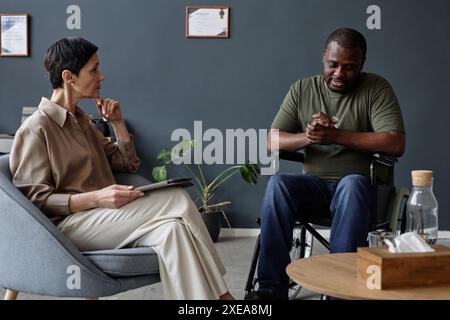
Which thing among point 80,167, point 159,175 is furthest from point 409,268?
point 159,175

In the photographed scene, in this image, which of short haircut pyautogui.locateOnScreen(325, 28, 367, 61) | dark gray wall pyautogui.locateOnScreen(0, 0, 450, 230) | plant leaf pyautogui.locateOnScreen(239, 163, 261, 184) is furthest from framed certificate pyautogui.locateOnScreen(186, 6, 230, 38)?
short haircut pyautogui.locateOnScreen(325, 28, 367, 61)

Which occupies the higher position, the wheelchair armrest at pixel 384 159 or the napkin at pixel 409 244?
the wheelchair armrest at pixel 384 159

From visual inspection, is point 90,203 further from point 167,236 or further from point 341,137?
point 341,137

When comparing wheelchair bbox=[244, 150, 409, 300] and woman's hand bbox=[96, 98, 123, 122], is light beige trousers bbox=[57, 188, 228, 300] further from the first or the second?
wheelchair bbox=[244, 150, 409, 300]

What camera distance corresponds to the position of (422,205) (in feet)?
6.27

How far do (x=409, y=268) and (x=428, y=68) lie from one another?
3.14 m

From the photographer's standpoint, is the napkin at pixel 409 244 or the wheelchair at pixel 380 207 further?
the wheelchair at pixel 380 207

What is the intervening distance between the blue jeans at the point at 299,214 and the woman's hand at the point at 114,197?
67 centimetres

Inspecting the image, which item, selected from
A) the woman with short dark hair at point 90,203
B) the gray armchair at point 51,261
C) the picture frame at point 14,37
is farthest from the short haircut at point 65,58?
the picture frame at point 14,37

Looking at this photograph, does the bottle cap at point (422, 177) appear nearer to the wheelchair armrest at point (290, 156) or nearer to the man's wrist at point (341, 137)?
the man's wrist at point (341, 137)

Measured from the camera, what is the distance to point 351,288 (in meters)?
1.48

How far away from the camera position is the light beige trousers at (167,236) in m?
1.79

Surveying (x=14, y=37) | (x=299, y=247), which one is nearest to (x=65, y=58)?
(x=299, y=247)
